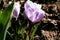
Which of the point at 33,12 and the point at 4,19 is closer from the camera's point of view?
the point at 4,19

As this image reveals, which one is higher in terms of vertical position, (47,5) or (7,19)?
(7,19)

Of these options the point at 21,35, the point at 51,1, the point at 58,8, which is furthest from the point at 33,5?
the point at 51,1

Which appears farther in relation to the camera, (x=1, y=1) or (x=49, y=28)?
(x=1, y=1)

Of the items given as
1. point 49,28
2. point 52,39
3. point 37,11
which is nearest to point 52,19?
point 49,28

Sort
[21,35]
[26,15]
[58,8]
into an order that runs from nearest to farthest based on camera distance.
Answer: [26,15] < [21,35] < [58,8]

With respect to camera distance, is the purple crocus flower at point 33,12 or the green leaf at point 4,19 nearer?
the green leaf at point 4,19

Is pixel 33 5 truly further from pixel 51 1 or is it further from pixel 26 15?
pixel 51 1

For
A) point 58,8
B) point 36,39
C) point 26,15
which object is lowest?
point 36,39

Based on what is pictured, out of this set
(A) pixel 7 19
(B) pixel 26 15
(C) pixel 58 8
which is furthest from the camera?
(C) pixel 58 8

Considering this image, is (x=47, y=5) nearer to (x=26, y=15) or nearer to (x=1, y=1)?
(x=1, y=1)

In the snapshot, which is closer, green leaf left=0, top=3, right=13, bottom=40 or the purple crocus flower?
green leaf left=0, top=3, right=13, bottom=40
